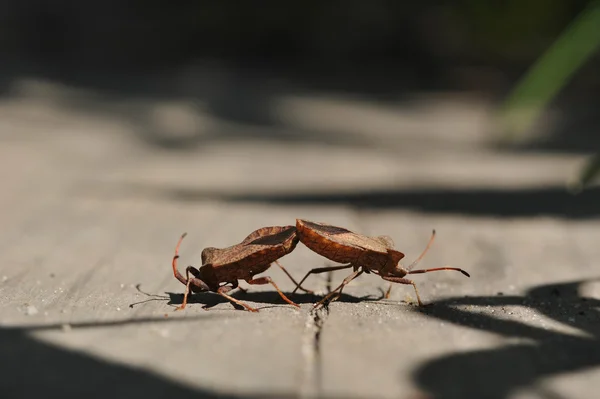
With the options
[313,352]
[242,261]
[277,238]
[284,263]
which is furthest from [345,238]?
[284,263]

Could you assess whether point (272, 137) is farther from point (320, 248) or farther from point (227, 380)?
point (227, 380)

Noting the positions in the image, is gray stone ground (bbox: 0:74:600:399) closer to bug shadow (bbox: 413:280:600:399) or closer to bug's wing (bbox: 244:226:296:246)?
bug shadow (bbox: 413:280:600:399)

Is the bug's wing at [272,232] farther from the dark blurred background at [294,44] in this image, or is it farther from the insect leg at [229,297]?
the dark blurred background at [294,44]

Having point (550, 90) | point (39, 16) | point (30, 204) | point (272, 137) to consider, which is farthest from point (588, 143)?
point (39, 16)

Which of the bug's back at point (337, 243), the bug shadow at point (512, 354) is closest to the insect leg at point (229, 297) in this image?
the bug's back at point (337, 243)

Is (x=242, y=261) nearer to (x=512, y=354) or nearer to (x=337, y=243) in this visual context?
(x=337, y=243)

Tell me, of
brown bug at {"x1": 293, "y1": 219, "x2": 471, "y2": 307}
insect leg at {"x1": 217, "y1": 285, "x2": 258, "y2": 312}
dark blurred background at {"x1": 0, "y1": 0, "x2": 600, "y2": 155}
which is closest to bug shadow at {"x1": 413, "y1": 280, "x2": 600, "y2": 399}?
brown bug at {"x1": 293, "y1": 219, "x2": 471, "y2": 307}

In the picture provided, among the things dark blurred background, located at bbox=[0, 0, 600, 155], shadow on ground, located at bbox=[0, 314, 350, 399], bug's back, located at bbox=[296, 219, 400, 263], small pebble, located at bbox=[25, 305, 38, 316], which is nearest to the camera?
shadow on ground, located at bbox=[0, 314, 350, 399]
